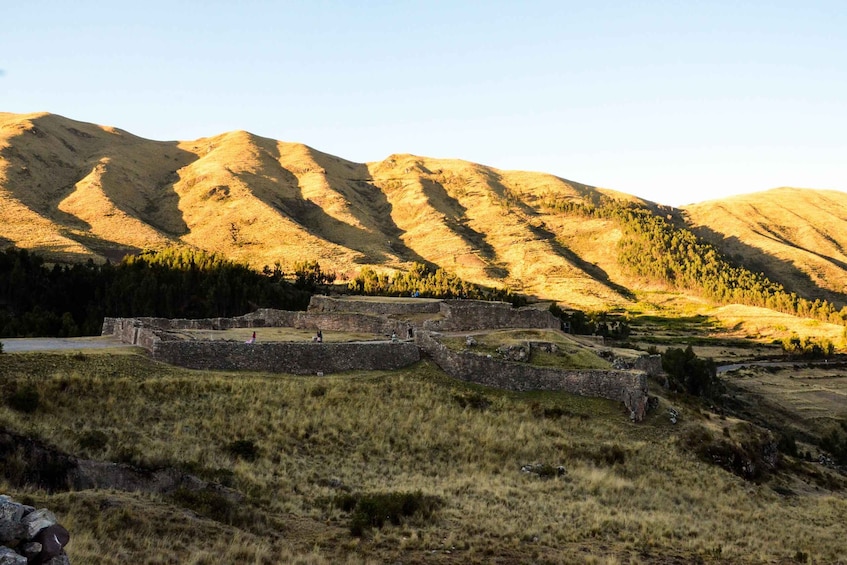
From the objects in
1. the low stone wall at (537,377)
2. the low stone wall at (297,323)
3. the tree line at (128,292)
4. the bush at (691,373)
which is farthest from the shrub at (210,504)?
the bush at (691,373)

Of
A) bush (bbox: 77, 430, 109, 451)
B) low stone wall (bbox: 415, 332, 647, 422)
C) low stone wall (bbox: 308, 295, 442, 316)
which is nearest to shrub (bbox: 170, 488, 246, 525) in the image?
bush (bbox: 77, 430, 109, 451)

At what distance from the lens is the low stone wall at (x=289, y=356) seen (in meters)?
30.8

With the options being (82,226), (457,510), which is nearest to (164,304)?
(457,510)

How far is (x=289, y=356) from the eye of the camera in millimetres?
33281

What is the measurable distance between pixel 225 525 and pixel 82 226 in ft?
527

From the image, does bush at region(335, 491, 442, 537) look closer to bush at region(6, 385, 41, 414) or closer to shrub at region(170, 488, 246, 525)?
shrub at region(170, 488, 246, 525)

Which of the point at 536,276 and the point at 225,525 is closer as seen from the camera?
the point at 225,525

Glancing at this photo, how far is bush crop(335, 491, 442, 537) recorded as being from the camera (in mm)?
18000

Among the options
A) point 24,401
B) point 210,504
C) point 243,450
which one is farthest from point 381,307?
point 210,504

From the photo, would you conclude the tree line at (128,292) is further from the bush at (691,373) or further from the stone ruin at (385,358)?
the bush at (691,373)

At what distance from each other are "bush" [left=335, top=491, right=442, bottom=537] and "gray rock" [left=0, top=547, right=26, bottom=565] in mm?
9501

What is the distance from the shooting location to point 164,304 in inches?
2581

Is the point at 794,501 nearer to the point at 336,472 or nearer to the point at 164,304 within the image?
the point at 336,472

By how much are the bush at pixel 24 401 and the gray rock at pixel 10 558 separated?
1386 cm
